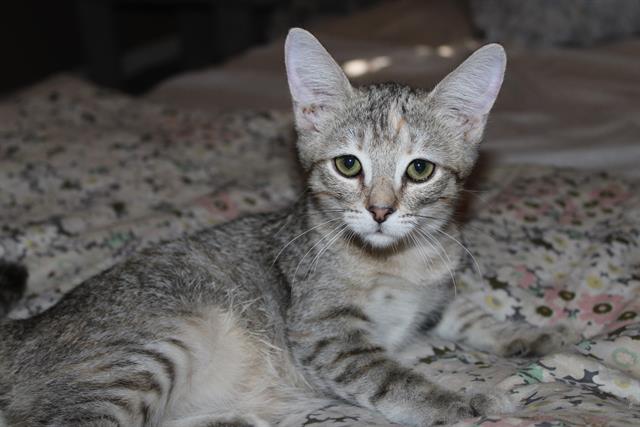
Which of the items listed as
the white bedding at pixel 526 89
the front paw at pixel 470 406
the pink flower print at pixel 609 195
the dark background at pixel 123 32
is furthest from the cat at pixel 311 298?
the dark background at pixel 123 32

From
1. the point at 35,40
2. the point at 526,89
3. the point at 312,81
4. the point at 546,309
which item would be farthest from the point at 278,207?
the point at 35,40

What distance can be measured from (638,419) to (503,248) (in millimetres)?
980

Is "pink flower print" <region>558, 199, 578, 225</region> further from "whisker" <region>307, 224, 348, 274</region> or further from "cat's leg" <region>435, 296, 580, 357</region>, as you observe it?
"whisker" <region>307, 224, 348, 274</region>

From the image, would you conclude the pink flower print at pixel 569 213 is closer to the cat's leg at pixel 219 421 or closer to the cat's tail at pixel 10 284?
the cat's leg at pixel 219 421

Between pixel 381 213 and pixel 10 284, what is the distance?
111cm

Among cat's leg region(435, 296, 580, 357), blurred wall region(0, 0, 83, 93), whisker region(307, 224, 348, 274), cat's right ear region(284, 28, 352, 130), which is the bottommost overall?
blurred wall region(0, 0, 83, 93)

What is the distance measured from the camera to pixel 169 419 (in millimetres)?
1872

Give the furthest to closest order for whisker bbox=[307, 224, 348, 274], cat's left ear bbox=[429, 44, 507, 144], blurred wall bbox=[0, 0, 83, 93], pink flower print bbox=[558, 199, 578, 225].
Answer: blurred wall bbox=[0, 0, 83, 93], pink flower print bbox=[558, 199, 578, 225], whisker bbox=[307, 224, 348, 274], cat's left ear bbox=[429, 44, 507, 144]

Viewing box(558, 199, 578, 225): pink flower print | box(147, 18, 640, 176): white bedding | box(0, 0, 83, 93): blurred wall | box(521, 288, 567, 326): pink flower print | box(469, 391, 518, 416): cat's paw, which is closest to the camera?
box(469, 391, 518, 416): cat's paw

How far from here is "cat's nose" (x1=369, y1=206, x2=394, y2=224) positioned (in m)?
1.88

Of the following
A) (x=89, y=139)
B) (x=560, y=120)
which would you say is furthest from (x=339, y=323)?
(x=560, y=120)

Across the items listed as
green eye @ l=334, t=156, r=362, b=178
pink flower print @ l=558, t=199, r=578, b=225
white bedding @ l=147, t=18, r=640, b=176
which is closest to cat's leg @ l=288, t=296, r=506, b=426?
green eye @ l=334, t=156, r=362, b=178

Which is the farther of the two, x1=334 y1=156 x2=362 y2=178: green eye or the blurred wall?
the blurred wall

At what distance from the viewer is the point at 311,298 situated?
204 cm
